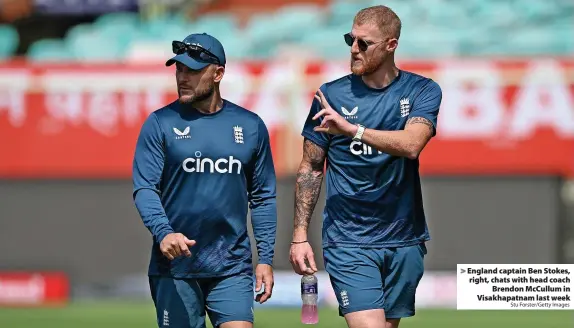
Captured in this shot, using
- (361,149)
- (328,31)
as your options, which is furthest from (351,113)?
(328,31)

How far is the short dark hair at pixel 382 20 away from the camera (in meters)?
7.13

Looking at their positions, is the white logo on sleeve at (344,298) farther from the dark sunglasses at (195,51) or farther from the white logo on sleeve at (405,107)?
the dark sunglasses at (195,51)

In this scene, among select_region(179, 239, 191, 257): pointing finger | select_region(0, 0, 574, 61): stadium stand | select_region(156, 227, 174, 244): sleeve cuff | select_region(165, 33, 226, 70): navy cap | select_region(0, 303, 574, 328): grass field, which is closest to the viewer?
select_region(179, 239, 191, 257): pointing finger

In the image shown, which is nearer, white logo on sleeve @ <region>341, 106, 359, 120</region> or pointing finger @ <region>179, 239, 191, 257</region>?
pointing finger @ <region>179, 239, 191, 257</region>

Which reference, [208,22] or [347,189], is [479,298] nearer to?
[347,189]

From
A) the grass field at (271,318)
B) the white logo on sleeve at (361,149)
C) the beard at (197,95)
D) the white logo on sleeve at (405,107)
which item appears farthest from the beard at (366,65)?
the grass field at (271,318)

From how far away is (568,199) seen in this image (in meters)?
15.5

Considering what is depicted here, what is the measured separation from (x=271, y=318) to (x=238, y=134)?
23.6ft

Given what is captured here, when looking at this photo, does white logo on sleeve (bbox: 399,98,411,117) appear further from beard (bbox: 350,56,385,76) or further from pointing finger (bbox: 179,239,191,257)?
pointing finger (bbox: 179,239,191,257)

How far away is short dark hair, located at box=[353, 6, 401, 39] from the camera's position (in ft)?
23.4

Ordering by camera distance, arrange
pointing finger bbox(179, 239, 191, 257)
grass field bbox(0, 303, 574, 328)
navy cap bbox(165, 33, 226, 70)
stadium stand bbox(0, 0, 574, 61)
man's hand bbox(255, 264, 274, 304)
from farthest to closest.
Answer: stadium stand bbox(0, 0, 574, 61)
grass field bbox(0, 303, 574, 328)
man's hand bbox(255, 264, 274, 304)
navy cap bbox(165, 33, 226, 70)
pointing finger bbox(179, 239, 191, 257)

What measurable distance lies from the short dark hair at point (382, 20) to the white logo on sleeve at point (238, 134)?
37.0 inches

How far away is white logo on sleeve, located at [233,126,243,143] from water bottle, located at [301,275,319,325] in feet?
3.02

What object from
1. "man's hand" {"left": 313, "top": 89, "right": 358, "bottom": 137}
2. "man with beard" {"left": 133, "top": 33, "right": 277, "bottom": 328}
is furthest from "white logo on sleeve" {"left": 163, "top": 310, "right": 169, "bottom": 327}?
"man's hand" {"left": 313, "top": 89, "right": 358, "bottom": 137}
